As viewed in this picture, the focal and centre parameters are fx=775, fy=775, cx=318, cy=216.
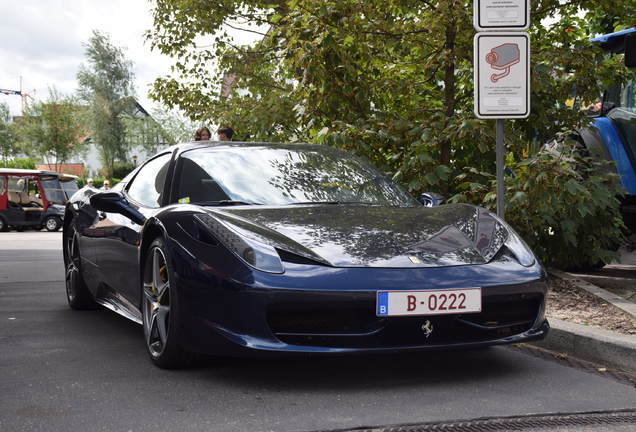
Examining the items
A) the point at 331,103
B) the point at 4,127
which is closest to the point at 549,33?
the point at 331,103

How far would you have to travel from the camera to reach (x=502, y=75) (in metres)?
5.34

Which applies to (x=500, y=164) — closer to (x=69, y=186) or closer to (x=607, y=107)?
(x=607, y=107)

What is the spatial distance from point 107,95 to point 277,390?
5641 centimetres

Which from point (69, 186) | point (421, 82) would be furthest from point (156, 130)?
point (421, 82)

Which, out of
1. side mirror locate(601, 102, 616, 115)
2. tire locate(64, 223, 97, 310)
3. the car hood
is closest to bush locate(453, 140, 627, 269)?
side mirror locate(601, 102, 616, 115)

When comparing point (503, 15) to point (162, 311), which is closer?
point (162, 311)

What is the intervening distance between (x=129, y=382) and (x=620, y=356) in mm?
2432

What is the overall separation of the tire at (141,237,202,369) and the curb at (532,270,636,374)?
2.01 metres

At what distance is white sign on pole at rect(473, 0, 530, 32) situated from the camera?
5297mm

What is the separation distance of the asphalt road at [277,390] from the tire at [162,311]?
7 centimetres

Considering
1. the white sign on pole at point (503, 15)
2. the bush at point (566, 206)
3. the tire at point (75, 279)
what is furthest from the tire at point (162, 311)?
the bush at point (566, 206)

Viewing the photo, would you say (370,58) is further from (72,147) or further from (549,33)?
(72,147)

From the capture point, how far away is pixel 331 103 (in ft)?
23.5

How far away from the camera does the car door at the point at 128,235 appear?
14.1ft
